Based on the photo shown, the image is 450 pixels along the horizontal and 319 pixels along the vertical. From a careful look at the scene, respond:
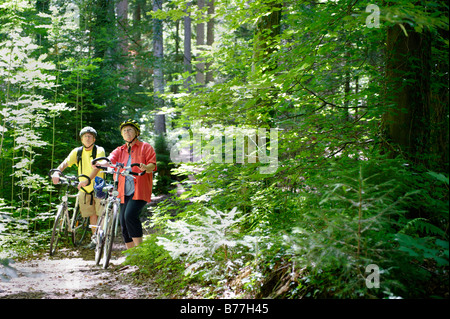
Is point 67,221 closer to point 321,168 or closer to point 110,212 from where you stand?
point 110,212

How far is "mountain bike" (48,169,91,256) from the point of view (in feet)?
22.7

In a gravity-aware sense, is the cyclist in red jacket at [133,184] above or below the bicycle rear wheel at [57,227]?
above

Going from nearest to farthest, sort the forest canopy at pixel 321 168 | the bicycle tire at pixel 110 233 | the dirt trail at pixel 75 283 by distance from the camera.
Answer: the forest canopy at pixel 321 168, the dirt trail at pixel 75 283, the bicycle tire at pixel 110 233

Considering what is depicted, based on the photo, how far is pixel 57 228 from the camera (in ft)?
23.3

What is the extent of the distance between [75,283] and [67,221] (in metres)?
2.82

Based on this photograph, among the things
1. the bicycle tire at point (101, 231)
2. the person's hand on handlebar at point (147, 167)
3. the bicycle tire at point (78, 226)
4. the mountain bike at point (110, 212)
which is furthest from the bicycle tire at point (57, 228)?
the person's hand on handlebar at point (147, 167)

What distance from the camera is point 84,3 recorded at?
35.9 feet

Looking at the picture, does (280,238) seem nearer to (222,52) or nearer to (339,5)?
(339,5)

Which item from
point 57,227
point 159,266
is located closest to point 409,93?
point 159,266

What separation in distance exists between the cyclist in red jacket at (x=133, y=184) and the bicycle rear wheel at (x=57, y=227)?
1.77 metres

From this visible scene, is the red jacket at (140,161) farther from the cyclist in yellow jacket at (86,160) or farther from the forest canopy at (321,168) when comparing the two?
the cyclist in yellow jacket at (86,160)

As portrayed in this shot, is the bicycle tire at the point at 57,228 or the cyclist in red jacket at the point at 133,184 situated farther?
the bicycle tire at the point at 57,228

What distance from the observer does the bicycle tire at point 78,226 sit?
7457 mm

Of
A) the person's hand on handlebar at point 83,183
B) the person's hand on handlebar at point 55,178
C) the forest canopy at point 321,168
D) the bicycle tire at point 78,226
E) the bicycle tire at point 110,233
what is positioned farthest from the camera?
the bicycle tire at point 78,226
